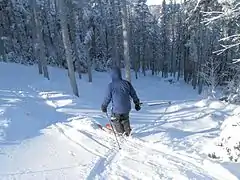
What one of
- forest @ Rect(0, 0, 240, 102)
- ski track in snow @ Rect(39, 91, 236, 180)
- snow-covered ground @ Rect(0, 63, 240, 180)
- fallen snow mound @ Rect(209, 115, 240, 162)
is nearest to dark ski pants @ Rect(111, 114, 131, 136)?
snow-covered ground @ Rect(0, 63, 240, 180)

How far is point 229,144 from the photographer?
23.2 ft

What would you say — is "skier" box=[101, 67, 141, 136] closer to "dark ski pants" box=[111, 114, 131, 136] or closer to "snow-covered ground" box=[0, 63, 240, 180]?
"dark ski pants" box=[111, 114, 131, 136]

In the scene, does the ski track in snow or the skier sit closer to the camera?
the ski track in snow

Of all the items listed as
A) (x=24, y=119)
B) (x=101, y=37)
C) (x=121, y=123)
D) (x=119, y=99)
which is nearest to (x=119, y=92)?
(x=119, y=99)

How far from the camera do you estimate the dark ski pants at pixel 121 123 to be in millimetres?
8641

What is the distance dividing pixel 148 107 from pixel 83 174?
45.0 ft

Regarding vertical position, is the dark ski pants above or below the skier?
below

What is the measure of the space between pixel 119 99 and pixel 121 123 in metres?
0.67

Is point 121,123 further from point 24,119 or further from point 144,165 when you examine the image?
point 24,119

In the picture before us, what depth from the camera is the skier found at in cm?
841

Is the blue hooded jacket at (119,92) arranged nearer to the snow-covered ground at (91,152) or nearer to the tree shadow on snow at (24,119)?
the snow-covered ground at (91,152)

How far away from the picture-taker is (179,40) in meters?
54.6

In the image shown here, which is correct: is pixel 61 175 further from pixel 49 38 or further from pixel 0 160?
pixel 49 38

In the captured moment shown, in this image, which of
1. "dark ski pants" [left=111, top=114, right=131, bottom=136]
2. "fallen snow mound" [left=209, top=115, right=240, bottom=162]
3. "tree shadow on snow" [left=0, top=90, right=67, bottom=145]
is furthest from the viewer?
"tree shadow on snow" [left=0, top=90, right=67, bottom=145]
